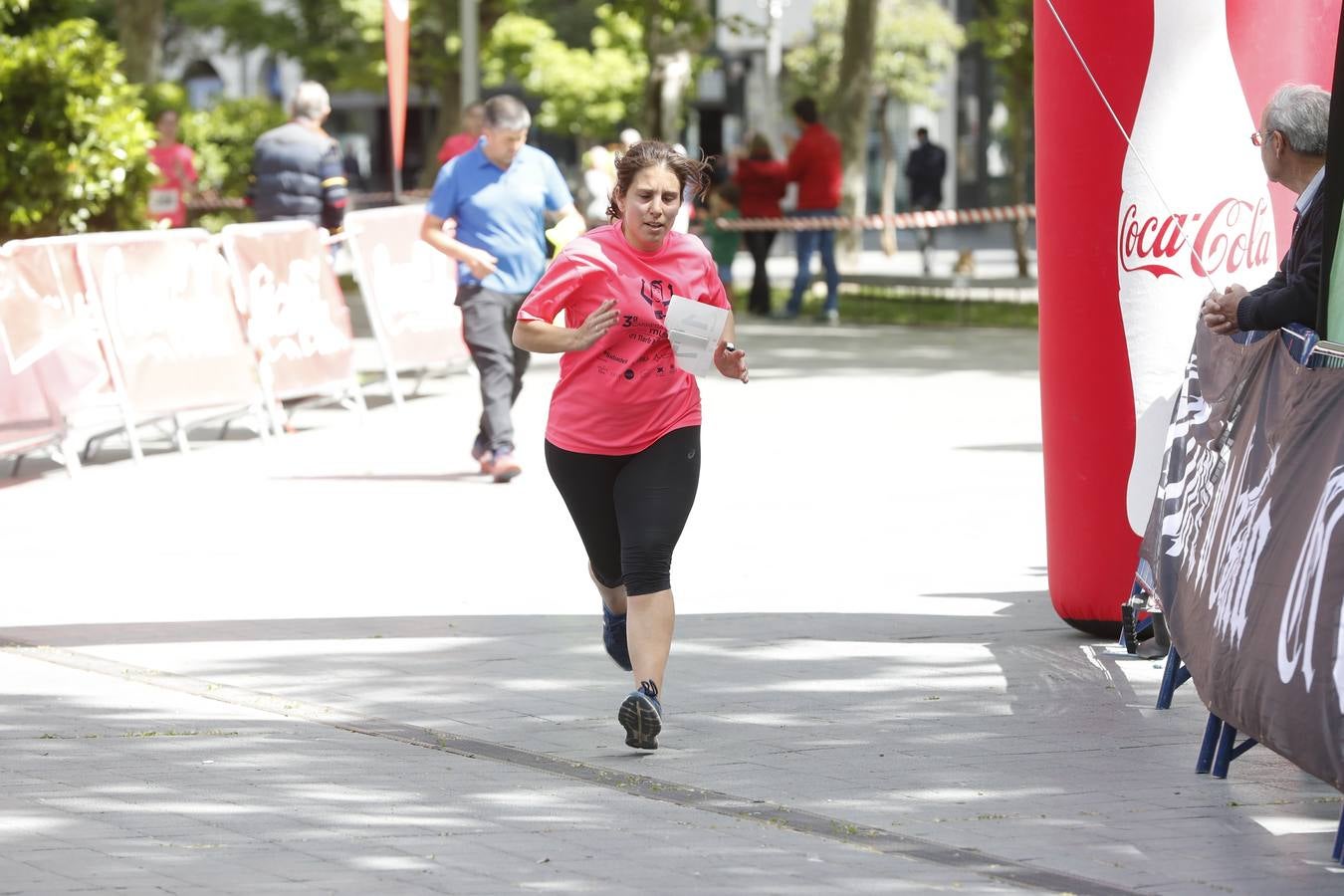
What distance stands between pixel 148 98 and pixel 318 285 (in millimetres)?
15770

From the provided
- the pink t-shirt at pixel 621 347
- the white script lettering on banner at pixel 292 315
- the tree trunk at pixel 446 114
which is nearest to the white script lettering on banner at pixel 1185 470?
the pink t-shirt at pixel 621 347

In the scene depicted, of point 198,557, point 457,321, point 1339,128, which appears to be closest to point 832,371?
point 457,321

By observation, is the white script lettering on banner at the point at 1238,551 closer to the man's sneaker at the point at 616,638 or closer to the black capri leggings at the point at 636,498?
the black capri leggings at the point at 636,498

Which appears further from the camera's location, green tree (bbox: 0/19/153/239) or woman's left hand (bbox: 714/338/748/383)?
green tree (bbox: 0/19/153/239)

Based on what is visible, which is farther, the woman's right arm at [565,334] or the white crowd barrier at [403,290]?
the white crowd barrier at [403,290]

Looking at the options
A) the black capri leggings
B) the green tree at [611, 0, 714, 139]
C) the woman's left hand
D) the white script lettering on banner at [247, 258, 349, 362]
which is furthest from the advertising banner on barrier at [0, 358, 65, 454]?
the green tree at [611, 0, 714, 139]

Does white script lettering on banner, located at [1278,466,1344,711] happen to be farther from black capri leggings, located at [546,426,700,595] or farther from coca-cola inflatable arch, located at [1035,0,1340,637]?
coca-cola inflatable arch, located at [1035,0,1340,637]

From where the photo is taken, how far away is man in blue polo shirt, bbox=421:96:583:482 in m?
12.2

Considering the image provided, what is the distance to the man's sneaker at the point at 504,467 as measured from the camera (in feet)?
40.6

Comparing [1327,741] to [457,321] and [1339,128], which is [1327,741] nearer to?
[1339,128]

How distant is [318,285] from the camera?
1485 centimetres

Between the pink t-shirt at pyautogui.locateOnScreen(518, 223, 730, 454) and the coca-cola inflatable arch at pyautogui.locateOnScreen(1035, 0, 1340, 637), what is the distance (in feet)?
5.51

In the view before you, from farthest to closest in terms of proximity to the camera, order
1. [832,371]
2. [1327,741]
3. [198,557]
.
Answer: [832,371] → [198,557] → [1327,741]

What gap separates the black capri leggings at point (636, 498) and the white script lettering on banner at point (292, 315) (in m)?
7.53
